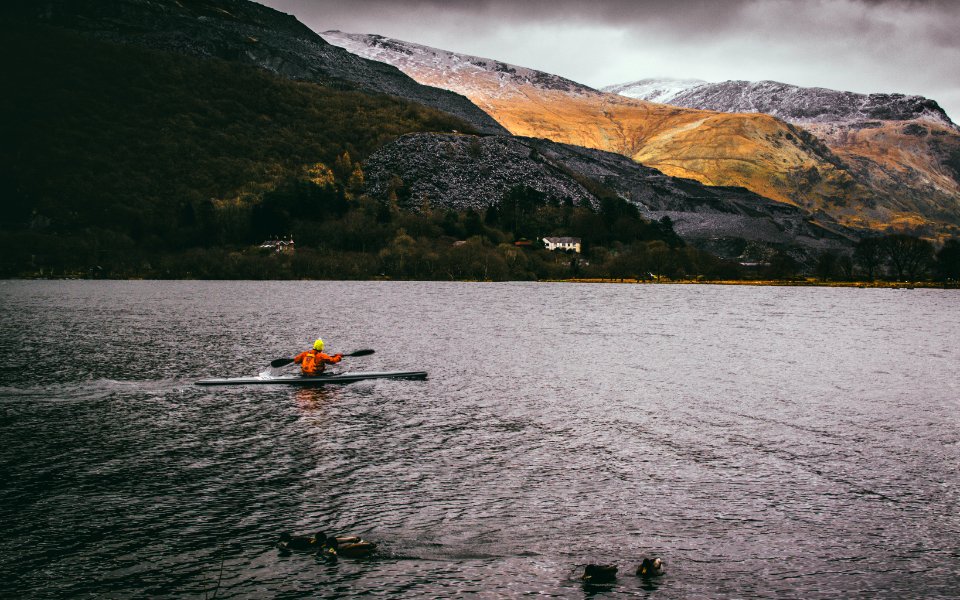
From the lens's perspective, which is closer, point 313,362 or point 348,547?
point 348,547

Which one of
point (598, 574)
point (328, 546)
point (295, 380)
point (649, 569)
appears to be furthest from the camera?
point (295, 380)

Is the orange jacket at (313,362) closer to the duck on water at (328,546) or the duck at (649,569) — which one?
the duck on water at (328,546)

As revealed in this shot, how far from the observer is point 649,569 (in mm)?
22438

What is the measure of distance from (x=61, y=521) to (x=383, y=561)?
1240cm

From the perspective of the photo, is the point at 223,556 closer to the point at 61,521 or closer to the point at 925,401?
the point at 61,521

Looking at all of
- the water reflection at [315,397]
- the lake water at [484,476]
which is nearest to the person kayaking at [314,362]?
the water reflection at [315,397]

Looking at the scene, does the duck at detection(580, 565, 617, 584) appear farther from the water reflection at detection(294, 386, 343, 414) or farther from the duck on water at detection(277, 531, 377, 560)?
the water reflection at detection(294, 386, 343, 414)

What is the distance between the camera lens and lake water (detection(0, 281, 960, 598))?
74.3 feet

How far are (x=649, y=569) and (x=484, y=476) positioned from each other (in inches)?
452

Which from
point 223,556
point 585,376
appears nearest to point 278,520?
point 223,556

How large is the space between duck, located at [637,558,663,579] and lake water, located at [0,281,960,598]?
27 centimetres

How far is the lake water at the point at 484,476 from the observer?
2266cm

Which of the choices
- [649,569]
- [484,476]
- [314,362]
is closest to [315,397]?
[314,362]

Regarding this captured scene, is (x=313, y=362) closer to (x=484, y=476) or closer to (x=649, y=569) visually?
(x=484, y=476)
